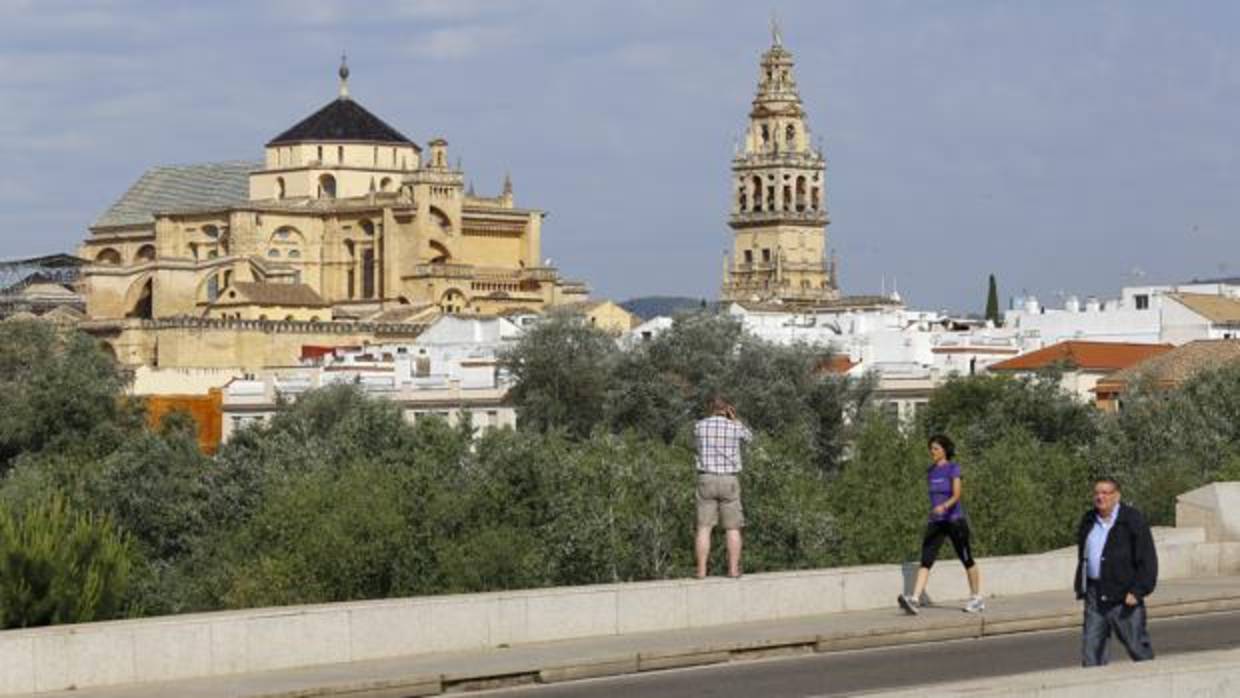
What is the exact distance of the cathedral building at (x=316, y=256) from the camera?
538ft

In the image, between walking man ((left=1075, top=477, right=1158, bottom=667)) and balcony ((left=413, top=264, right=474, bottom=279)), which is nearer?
walking man ((left=1075, top=477, right=1158, bottom=667))

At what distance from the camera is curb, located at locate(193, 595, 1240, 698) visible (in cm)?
2130

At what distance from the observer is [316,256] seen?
600 feet

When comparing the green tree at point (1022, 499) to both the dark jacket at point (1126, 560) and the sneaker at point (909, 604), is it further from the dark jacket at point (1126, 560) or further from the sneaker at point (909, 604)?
the dark jacket at point (1126, 560)

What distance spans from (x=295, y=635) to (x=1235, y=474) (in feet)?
107

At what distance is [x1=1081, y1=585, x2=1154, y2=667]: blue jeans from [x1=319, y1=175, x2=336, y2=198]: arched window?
171431 millimetres

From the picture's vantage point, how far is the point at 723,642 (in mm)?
23297

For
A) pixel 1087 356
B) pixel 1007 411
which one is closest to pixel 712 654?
pixel 1007 411

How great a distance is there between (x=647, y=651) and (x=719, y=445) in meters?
2.95

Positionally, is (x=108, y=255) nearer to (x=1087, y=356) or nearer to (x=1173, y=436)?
(x=1087, y=356)

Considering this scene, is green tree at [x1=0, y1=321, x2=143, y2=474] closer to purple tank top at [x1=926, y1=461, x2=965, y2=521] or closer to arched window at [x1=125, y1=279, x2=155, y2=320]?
purple tank top at [x1=926, y1=461, x2=965, y2=521]

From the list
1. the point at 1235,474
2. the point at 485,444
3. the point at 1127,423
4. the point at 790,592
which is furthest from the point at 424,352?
the point at 790,592

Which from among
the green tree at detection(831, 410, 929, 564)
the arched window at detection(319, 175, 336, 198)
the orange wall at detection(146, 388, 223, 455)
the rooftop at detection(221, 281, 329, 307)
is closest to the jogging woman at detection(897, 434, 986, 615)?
the green tree at detection(831, 410, 929, 564)

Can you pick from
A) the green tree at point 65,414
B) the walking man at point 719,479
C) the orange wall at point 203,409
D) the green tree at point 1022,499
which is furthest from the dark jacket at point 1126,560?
the orange wall at point 203,409
